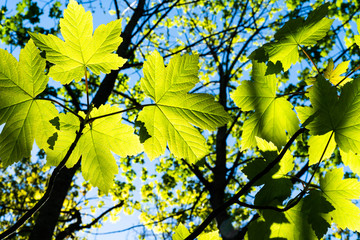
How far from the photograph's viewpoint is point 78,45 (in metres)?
1.08

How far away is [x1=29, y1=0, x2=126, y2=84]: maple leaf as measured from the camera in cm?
105

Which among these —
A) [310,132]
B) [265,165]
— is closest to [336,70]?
[310,132]

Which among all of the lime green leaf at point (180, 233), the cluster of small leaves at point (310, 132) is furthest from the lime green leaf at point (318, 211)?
the lime green leaf at point (180, 233)

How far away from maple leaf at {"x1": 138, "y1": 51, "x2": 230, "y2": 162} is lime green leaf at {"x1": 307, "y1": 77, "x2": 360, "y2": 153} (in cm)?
35

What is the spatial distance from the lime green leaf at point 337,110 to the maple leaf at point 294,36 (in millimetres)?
354

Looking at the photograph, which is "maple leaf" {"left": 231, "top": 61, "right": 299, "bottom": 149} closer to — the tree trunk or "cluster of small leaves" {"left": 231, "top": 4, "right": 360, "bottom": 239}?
"cluster of small leaves" {"left": 231, "top": 4, "right": 360, "bottom": 239}

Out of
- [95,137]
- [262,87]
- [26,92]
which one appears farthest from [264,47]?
[26,92]

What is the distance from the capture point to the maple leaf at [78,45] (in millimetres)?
1051

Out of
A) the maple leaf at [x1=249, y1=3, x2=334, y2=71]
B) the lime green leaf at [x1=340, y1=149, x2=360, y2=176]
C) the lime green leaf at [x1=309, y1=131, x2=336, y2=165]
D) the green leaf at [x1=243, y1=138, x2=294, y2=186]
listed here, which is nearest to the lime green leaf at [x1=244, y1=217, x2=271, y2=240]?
Answer: the green leaf at [x1=243, y1=138, x2=294, y2=186]

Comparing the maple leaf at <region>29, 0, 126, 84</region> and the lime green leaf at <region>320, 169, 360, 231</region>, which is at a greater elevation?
the maple leaf at <region>29, 0, 126, 84</region>

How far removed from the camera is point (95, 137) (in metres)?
1.19

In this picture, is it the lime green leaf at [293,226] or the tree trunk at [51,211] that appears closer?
the lime green leaf at [293,226]

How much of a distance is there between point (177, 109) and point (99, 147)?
1.29 feet

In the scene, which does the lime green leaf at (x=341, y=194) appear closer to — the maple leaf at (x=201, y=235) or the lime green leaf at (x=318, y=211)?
the lime green leaf at (x=318, y=211)
